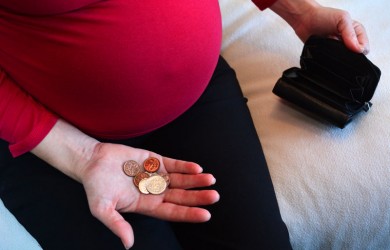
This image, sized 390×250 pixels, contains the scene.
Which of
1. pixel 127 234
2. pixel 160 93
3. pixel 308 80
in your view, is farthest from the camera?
pixel 308 80

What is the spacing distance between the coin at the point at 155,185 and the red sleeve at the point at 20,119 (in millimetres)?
210

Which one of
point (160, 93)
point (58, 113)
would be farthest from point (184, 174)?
point (58, 113)

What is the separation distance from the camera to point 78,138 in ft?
2.36

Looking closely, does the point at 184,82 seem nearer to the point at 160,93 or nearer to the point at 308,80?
the point at 160,93

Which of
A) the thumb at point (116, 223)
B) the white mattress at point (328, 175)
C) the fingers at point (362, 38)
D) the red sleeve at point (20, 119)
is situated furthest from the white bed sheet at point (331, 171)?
the red sleeve at point (20, 119)

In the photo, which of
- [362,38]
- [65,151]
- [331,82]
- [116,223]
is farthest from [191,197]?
[362,38]

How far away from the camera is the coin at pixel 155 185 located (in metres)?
0.69

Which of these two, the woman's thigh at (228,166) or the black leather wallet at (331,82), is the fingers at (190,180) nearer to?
the woman's thigh at (228,166)

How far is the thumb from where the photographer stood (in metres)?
0.59

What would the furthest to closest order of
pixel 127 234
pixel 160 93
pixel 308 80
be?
pixel 308 80, pixel 160 93, pixel 127 234

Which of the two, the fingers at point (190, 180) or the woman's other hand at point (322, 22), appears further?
the woman's other hand at point (322, 22)

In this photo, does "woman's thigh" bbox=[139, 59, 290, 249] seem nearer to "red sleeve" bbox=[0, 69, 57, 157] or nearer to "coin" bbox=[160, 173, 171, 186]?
"coin" bbox=[160, 173, 171, 186]

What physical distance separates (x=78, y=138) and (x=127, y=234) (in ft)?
0.73

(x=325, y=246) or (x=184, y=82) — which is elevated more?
(x=184, y=82)
